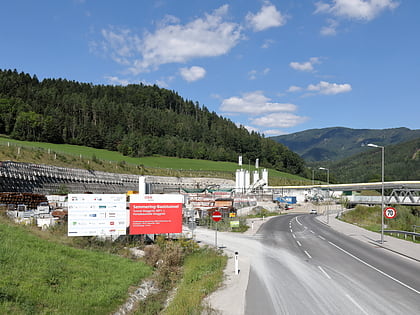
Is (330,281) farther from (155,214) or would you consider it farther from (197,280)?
(155,214)

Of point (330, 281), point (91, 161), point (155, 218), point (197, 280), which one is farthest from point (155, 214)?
point (91, 161)

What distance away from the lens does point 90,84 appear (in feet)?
616

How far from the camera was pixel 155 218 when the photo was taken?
23125 millimetres

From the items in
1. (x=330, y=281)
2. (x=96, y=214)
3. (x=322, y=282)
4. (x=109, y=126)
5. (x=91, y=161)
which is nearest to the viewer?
(x=322, y=282)

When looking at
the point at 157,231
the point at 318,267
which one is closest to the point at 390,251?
the point at 318,267

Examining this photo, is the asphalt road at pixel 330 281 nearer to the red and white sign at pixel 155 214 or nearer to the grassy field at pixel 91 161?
the red and white sign at pixel 155 214

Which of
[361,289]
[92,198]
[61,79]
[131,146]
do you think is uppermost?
[61,79]

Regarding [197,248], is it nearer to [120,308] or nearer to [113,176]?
[120,308]

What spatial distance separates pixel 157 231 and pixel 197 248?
10.1 feet

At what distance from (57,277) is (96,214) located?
29.4ft

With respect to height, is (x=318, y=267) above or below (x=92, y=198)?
below

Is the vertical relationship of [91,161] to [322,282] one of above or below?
above

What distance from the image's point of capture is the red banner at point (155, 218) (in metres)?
22.6

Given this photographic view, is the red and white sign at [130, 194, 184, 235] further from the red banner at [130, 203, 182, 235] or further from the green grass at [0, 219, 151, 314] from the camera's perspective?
the green grass at [0, 219, 151, 314]
